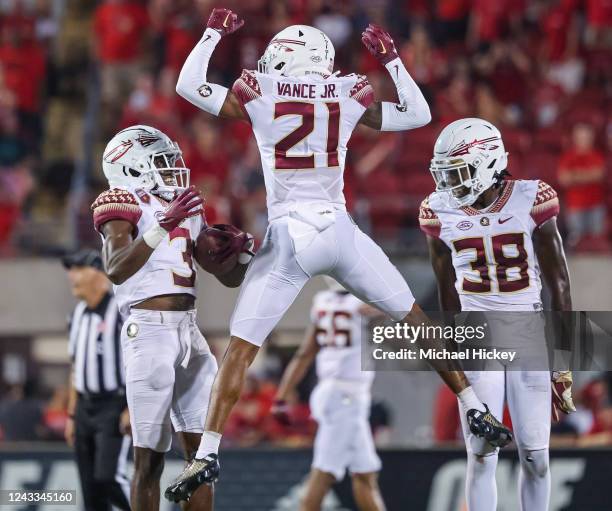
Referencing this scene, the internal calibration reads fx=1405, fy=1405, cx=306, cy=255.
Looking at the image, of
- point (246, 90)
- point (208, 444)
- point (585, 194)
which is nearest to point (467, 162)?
point (246, 90)

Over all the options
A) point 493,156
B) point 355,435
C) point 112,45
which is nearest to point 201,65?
point 493,156

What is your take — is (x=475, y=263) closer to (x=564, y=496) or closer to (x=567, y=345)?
(x=567, y=345)

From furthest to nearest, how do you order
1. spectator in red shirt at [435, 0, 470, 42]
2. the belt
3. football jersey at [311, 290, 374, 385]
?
spectator in red shirt at [435, 0, 470, 42] → football jersey at [311, 290, 374, 385] → the belt

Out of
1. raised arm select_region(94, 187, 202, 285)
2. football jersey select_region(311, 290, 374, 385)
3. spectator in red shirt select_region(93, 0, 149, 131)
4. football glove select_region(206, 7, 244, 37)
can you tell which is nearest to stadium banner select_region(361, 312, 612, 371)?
raised arm select_region(94, 187, 202, 285)

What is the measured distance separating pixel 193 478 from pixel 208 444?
0.61 feet

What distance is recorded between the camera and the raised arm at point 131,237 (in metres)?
6.22

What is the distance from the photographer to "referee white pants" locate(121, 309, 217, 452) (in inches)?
255

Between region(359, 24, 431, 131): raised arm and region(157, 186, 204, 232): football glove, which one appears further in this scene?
region(359, 24, 431, 131): raised arm

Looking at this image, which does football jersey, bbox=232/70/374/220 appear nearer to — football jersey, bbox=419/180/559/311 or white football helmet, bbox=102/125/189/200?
white football helmet, bbox=102/125/189/200

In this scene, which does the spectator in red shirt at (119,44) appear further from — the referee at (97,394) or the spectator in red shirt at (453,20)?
the referee at (97,394)

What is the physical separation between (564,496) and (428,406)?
2600mm

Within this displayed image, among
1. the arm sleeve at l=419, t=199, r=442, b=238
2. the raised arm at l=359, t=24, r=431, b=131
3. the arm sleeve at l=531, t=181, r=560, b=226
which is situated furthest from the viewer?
the arm sleeve at l=419, t=199, r=442, b=238

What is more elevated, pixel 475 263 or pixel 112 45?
pixel 112 45

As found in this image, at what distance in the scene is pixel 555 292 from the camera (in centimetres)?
678
